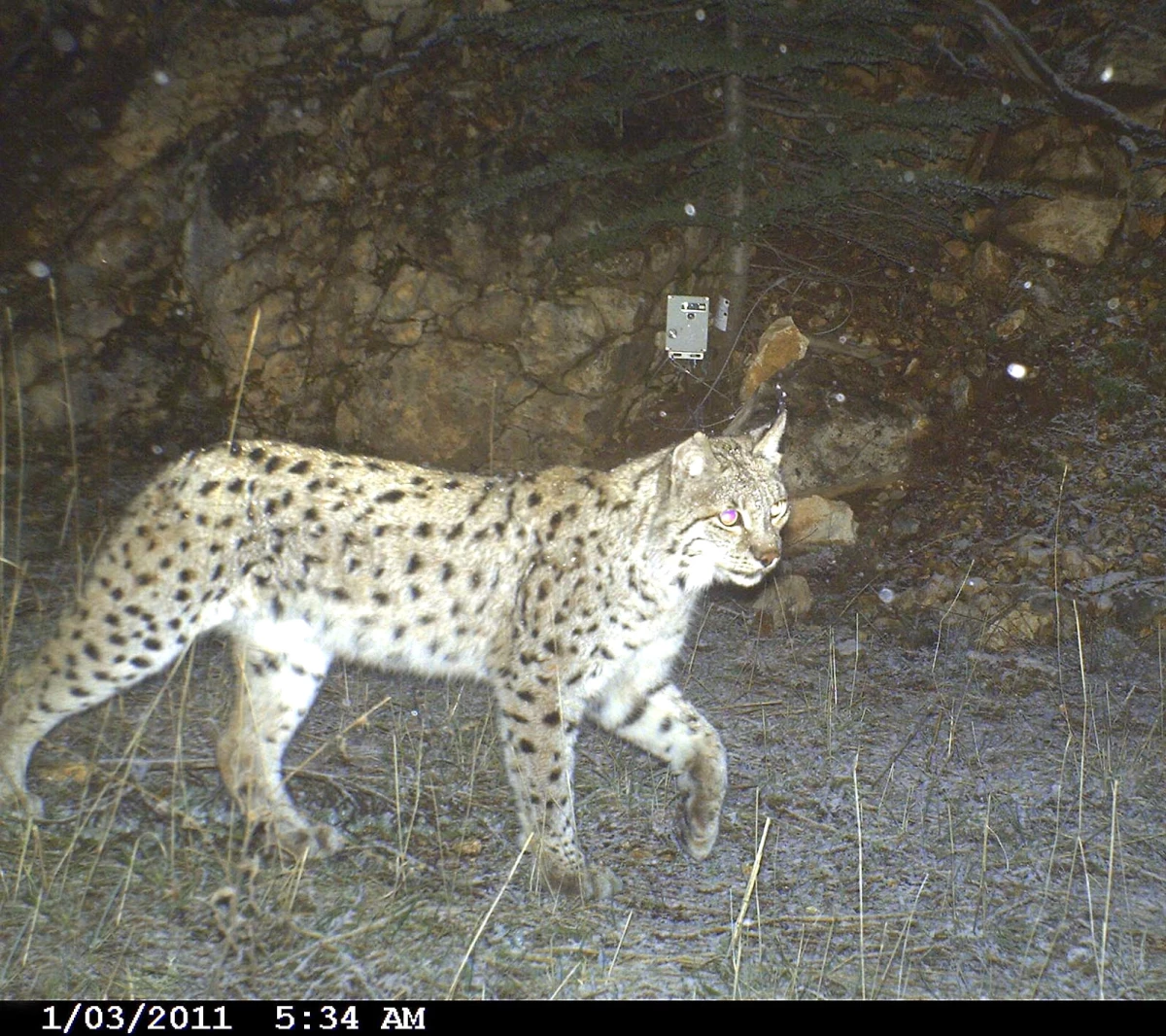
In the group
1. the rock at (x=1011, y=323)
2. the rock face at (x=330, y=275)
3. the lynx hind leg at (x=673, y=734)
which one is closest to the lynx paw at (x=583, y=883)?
the lynx hind leg at (x=673, y=734)

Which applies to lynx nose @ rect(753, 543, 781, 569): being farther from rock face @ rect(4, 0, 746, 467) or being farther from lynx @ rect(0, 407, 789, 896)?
rock face @ rect(4, 0, 746, 467)

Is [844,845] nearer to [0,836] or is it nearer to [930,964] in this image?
[930,964]

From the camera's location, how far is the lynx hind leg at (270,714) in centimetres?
379

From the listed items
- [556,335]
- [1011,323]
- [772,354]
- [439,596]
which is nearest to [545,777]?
[439,596]

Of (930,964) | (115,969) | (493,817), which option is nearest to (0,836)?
(115,969)

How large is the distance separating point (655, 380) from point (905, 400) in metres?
1.66

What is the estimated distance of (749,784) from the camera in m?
4.25

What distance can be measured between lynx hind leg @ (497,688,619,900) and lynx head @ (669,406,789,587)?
74 cm

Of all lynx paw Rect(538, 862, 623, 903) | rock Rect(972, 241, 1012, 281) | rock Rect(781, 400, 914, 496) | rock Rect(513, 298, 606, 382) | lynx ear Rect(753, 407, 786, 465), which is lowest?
lynx paw Rect(538, 862, 623, 903)

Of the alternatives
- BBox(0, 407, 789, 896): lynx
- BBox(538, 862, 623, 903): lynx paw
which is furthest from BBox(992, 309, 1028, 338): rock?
BBox(538, 862, 623, 903): lynx paw

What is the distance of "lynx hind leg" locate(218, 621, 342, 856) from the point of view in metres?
3.79

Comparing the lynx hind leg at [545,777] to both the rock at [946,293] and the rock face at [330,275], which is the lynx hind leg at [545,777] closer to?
the rock face at [330,275]

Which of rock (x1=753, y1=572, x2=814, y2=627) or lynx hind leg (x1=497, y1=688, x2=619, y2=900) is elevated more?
rock (x1=753, y1=572, x2=814, y2=627)

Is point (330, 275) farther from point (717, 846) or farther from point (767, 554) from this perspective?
point (717, 846)
